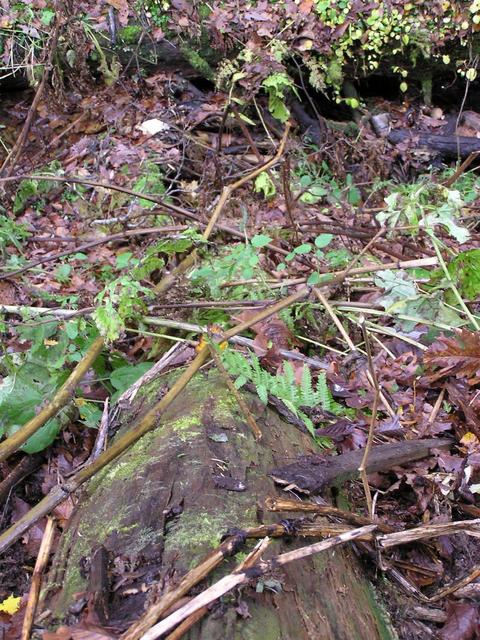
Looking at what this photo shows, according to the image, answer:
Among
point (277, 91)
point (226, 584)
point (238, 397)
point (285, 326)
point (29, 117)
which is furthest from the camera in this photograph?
point (277, 91)

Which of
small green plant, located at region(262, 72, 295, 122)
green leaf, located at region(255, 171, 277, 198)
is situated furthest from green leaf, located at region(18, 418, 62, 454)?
small green plant, located at region(262, 72, 295, 122)

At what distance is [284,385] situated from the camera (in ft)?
7.14

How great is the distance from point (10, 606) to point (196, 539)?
2.51 feet

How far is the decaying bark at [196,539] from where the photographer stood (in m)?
1.33

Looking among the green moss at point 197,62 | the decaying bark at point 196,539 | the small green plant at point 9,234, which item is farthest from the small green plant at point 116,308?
the green moss at point 197,62

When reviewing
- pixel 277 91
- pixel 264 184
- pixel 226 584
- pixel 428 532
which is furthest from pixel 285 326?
pixel 277 91

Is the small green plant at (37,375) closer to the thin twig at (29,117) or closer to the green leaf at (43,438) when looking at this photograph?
the green leaf at (43,438)

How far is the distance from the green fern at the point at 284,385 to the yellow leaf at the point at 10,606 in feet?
3.45

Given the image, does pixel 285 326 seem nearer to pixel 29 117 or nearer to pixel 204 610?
pixel 204 610

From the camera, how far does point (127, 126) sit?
5633 millimetres

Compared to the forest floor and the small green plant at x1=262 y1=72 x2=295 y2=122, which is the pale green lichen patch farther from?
the small green plant at x1=262 y1=72 x2=295 y2=122

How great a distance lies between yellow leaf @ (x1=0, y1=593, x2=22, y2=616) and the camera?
1.74m

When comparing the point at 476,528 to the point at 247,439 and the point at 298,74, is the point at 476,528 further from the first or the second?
the point at 298,74

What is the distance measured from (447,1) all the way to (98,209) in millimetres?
4042
